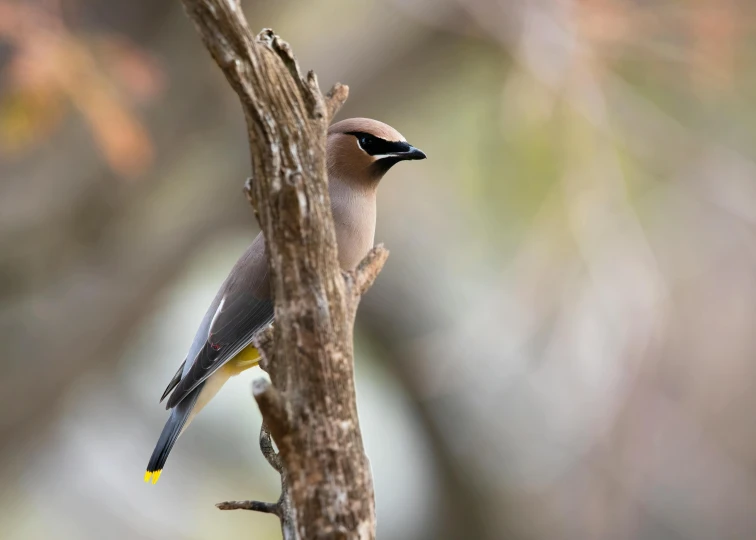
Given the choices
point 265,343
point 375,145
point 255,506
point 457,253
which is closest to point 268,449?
point 255,506

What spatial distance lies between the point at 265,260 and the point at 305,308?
0.75 m

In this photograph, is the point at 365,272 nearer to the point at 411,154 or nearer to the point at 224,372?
the point at 411,154

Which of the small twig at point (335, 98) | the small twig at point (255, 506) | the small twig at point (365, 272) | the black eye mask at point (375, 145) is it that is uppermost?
the small twig at point (335, 98)

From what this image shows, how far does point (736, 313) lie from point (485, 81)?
1873 mm

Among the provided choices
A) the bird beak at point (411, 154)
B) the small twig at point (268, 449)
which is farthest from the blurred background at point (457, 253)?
the small twig at point (268, 449)

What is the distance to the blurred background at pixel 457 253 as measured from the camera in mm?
4199

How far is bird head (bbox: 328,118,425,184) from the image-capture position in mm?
2121

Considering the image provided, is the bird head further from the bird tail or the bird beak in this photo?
the bird tail

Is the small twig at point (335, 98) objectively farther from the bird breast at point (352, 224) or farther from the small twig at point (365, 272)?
the bird breast at point (352, 224)

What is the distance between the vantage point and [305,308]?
1.45m

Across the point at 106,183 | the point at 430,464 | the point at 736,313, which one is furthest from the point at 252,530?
the point at 736,313

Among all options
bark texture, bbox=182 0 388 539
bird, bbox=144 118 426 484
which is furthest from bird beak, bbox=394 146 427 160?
bark texture, bbox=182 0 388 539

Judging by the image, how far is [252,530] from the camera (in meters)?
6.27

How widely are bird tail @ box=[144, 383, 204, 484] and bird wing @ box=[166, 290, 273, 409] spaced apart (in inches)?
1.0
